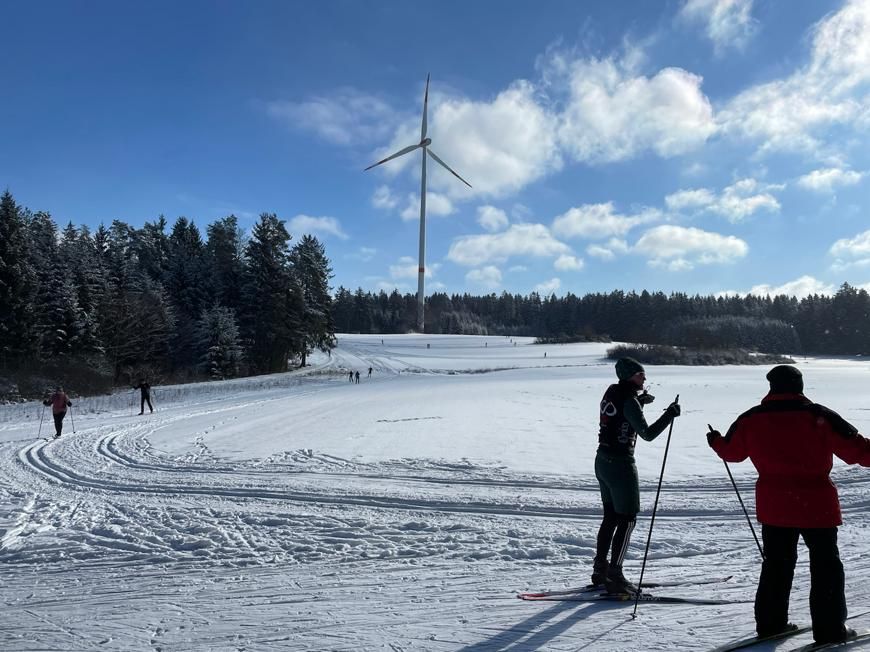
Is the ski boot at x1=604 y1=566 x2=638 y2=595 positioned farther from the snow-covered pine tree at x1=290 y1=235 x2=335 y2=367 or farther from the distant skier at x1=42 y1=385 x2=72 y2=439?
the snow-covered pine tree at x1=290 y1=235 x2=335 y2=367

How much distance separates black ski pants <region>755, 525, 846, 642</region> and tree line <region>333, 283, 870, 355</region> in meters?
67.2

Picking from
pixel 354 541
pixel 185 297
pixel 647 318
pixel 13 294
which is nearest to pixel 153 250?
pixel 185 297

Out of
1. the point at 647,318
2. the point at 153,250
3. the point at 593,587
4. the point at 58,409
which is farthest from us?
the point at 647,318

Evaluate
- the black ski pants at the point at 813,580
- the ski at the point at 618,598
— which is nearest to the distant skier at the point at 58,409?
the ski at the point at 618,598

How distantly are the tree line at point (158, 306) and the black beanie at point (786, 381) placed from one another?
40443 mm

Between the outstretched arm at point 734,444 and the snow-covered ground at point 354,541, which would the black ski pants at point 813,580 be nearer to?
the snow-covered ground at point 354,541

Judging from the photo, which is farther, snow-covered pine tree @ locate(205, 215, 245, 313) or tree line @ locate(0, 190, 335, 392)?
snow-covered pine tree @ locate(205, 215, 245, 313)

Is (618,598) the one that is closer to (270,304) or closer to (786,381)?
(786,381)

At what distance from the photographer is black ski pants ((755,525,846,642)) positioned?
3.72 meters

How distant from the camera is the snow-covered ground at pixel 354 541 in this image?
4.36m

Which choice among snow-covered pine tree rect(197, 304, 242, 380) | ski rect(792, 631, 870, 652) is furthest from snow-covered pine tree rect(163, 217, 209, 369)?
ski rect(792, 631, 870, 652)

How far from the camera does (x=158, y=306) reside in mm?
48969

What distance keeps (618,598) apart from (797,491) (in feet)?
6.41

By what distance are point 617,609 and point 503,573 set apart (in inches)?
50.5
